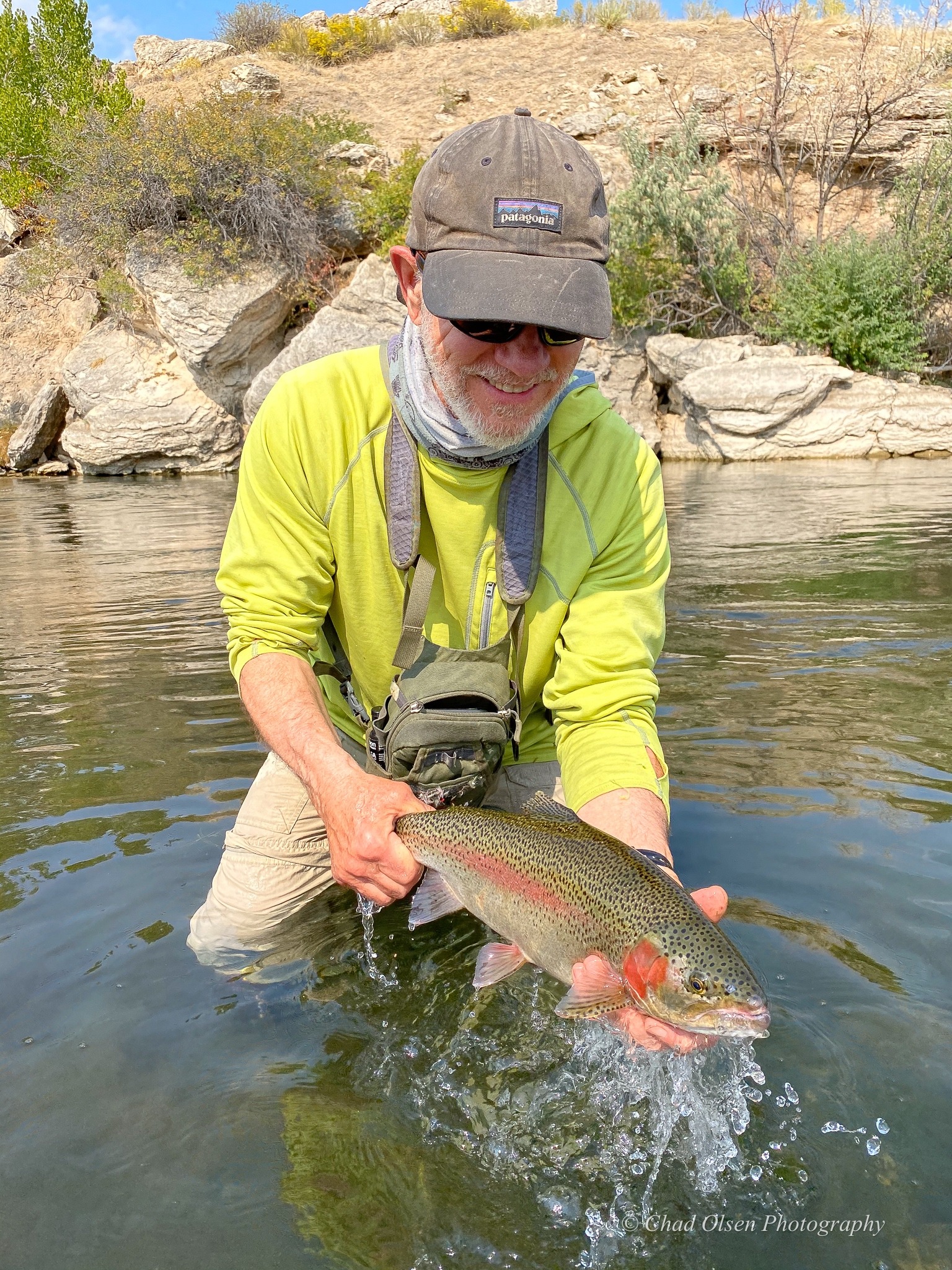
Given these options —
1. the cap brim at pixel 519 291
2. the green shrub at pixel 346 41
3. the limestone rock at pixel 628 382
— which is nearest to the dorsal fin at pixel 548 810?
the cap brim at pixel 519 291

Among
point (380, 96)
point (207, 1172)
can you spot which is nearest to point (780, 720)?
point (207, 1172)

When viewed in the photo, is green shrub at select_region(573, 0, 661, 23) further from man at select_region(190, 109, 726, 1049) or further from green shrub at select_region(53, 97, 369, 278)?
man at select_region(190, 109, 726, 1049)

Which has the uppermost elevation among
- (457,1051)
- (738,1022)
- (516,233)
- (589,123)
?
(589,123)

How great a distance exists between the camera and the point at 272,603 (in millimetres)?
3432

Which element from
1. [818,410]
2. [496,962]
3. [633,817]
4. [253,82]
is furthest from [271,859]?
[253,82]

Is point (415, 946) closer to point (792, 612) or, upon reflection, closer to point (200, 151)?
point (792, 612)

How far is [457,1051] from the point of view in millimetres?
3152

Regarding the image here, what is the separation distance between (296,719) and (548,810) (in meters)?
0.84

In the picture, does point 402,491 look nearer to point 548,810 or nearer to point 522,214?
point 522,214

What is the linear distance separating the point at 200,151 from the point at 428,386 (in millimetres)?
27454

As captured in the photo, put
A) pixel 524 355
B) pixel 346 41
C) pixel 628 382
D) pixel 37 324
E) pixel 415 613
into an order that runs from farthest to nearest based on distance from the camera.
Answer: pixel 346 41
pixel 37 324
pixel 628 382
pixel 415 613
pixel 524 355

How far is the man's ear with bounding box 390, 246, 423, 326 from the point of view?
3.25 metres

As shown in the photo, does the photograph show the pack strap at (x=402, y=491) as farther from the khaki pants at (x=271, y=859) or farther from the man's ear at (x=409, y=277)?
the khaki pants at (x=271, y=859)

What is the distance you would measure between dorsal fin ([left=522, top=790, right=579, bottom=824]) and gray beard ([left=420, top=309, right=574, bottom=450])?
1.09m
